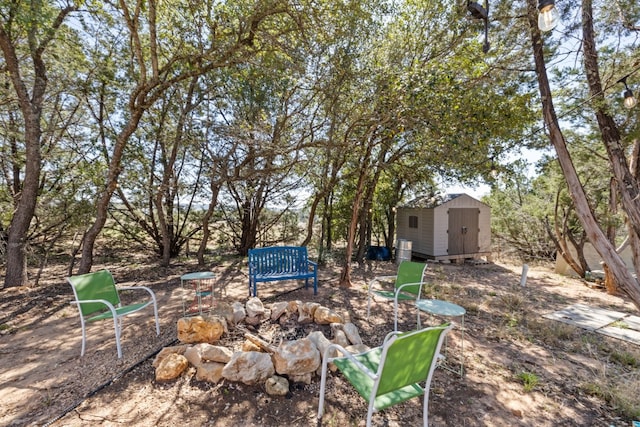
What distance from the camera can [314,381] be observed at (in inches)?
90.0

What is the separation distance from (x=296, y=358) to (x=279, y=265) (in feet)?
8.38

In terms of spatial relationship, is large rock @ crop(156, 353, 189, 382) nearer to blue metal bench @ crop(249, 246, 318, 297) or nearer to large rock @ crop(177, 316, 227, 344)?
large rock @ crop(177, 316, 227, 344)

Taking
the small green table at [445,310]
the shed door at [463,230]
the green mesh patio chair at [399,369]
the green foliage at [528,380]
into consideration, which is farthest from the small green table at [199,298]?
the shed door at [463,230]

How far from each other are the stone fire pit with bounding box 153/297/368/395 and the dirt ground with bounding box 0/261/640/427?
0.09 m

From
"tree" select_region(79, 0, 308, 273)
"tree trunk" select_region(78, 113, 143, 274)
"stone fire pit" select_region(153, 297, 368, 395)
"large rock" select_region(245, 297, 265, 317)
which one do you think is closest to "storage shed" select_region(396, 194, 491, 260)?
"stone fire pit" select_region(153, 297, 368, 395)

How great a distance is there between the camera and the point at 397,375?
5.10ft

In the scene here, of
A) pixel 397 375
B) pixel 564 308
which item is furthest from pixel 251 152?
pixel 564 308

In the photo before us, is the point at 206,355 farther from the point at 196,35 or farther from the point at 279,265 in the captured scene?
the point at 196,35

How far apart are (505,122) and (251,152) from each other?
14.8 feet

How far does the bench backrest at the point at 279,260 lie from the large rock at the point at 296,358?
2308 mm

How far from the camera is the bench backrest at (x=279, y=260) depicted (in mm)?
4562

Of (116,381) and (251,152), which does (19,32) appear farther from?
(116,381)

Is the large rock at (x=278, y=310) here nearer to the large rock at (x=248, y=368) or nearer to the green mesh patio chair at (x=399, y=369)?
the large rock at (x=248, y=368)

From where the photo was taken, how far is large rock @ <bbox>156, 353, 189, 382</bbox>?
2.22 m
